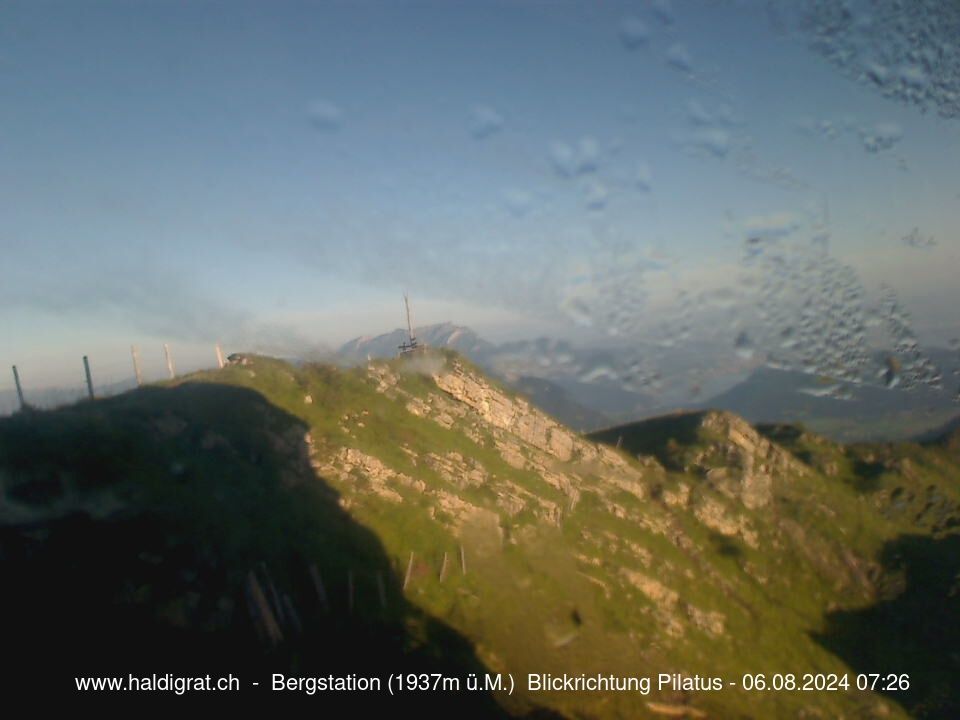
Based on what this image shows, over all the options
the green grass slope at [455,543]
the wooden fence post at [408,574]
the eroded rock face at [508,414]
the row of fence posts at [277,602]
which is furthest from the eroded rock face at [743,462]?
the row of fence posts at [277,602]

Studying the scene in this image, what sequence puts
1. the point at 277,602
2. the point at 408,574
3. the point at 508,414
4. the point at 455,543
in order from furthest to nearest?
1. the point at 508,414
2. the point at 455,543
3. the point at 408,574
4. the point at 277,602

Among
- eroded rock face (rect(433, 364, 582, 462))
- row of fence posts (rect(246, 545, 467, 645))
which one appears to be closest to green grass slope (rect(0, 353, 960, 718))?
row of fence posts (rect(246, 545, 467, 645))

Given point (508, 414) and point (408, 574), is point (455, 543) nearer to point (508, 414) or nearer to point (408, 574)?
point (408, 574)

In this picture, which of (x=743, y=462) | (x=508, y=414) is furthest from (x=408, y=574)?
(x=743, y=462)

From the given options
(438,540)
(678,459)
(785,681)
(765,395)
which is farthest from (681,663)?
(765,395)

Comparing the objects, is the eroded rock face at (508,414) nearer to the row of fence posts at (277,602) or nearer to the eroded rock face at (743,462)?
the eroded rock face at (743,462)

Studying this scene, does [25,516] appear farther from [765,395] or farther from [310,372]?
[765,395]

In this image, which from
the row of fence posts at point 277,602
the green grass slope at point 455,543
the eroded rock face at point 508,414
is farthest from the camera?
the eroded rock face at point 508,414

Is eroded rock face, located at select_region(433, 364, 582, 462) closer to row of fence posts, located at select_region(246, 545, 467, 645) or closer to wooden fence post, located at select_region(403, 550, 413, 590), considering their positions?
wooden fence post, located at select_region(403, 550, 413, 590)
